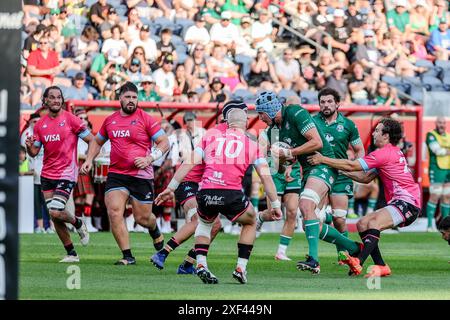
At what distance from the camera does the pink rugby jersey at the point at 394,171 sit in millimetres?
14109

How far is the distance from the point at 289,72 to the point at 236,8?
218 cm

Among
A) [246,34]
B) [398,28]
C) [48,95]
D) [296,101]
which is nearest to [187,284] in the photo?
[48,95]

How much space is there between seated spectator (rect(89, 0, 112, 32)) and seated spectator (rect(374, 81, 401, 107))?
264 inches

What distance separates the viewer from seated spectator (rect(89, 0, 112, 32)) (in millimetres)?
25344

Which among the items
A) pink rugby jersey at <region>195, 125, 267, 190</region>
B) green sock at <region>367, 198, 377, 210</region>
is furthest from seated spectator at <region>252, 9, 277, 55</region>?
pink rugby jersey at <region>195, 125, 267, 190</region>

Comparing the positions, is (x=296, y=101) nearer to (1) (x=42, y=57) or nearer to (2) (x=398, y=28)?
Answer: (1) (x=42, y=57)

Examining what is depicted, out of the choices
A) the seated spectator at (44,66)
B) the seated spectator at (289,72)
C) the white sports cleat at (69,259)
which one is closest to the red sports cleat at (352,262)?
the white sports cleat at (69,259)

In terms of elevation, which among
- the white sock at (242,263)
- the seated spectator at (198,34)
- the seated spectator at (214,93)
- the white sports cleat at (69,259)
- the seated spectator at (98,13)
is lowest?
the white sports cleat at (69,259)

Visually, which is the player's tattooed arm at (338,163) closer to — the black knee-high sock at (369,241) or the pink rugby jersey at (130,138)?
the black knee-high sock at (369,241)

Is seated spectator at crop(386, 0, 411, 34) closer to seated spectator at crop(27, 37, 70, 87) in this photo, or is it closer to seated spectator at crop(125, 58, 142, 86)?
seated spectator at crop(125, 58, 142, 86)

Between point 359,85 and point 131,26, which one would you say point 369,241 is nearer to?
point 131,26

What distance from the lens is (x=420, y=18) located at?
31.1 m

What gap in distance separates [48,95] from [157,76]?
30.9ft

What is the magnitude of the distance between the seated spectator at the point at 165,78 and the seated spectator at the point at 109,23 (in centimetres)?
129
